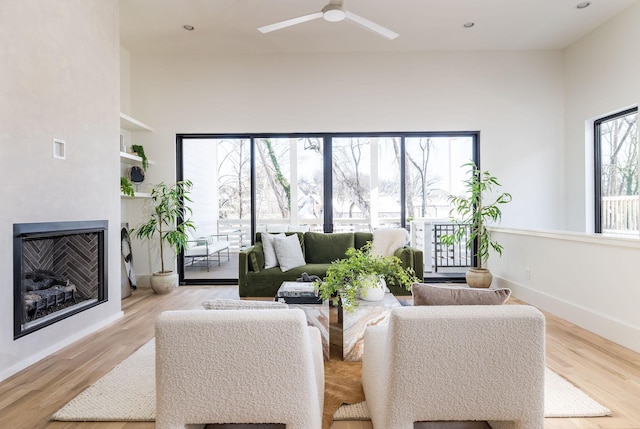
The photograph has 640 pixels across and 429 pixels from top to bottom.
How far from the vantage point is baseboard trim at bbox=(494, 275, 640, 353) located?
2.78 m

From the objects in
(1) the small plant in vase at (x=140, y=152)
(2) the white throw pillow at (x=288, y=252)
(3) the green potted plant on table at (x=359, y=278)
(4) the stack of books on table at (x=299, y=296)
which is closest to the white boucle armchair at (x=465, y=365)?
(3) the green potted plant on table at (x=359, y=278)

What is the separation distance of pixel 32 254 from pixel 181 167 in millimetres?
2639

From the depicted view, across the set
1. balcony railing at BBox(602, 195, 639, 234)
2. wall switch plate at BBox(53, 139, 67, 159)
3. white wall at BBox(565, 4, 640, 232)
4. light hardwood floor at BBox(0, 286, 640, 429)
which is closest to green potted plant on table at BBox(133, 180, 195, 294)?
light hardwood floor at BBox(0, 286, 640, 429)

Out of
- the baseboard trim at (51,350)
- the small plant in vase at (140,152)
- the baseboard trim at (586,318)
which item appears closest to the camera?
the baseboard trim at (51,350)

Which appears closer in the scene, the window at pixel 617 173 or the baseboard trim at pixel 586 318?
the baseboard trim at pixel 586 318

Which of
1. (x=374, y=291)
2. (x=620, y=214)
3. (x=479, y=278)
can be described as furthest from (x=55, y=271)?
(x=620, y=214)

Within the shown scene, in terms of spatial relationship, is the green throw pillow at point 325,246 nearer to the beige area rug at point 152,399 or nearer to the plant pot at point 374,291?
the plant pot at point 374,291

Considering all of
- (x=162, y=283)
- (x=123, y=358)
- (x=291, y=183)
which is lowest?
(x=123, y=358)

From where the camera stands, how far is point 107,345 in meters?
2.94

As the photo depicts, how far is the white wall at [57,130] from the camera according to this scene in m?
2.38

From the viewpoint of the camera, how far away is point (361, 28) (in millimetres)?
4391

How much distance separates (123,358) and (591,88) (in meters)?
6.14

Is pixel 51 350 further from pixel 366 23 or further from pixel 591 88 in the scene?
pixel 591 88

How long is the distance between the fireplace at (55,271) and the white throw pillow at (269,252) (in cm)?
169
